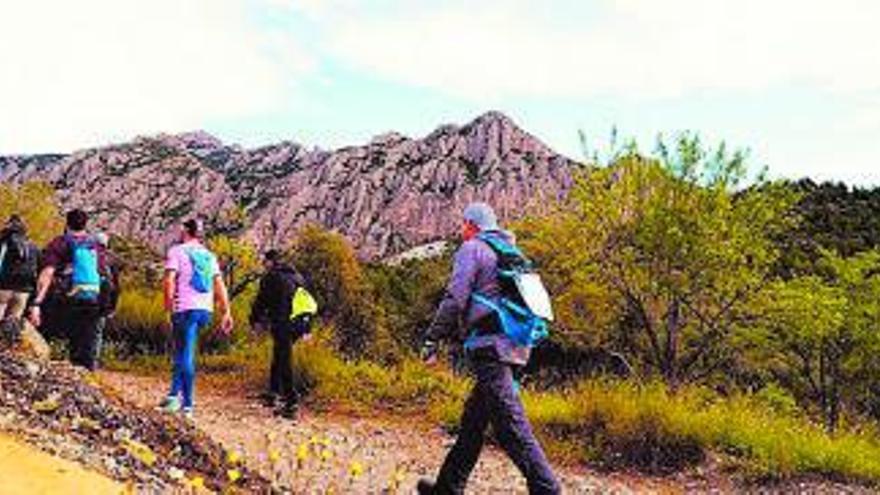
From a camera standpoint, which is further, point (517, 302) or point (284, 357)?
point (284, 357)

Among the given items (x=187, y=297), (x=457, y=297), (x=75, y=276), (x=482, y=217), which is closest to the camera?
(x=457, y=297)

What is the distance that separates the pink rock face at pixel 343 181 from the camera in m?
139

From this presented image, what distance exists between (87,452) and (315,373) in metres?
9.69

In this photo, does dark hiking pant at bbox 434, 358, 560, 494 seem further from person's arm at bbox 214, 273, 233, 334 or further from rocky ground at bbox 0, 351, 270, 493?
person's arm at bbox 214, 273, 233, 334

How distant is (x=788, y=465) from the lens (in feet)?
39.7

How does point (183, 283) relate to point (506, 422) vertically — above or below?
above

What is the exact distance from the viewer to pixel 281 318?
43.4 feet

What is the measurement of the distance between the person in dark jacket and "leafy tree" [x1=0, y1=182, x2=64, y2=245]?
3625 cm

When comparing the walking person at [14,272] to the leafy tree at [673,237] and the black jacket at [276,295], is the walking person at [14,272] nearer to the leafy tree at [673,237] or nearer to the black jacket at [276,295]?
the black jacket at [276,295]

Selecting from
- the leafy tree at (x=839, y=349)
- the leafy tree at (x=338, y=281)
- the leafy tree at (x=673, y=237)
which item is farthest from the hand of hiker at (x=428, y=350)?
the leafy tree at (x=338, y=281)

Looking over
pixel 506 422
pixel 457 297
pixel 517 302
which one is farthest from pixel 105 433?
pixel 517 302

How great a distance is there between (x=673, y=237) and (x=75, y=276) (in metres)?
24.4

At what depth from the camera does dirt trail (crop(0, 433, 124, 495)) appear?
4527mm

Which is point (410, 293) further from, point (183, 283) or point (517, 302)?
point (517, 302)
